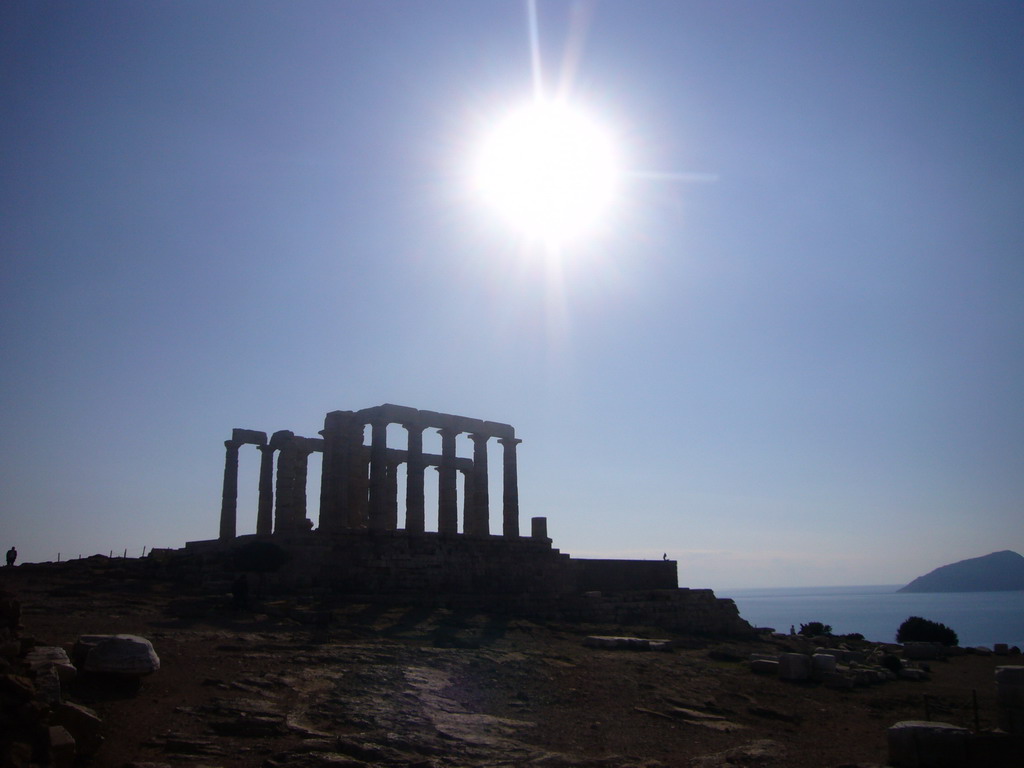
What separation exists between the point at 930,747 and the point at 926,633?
2877cm

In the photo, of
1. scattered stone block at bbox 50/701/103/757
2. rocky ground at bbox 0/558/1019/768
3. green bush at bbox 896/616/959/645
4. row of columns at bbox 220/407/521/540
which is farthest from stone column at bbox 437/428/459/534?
scattered stone block at bbox 50/701/103/757

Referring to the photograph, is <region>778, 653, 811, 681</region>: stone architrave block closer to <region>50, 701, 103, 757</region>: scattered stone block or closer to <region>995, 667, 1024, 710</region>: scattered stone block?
<region>995, 667, 1024, 710</region>: scattered stone block

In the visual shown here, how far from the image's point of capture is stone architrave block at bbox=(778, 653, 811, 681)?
24.4 meters

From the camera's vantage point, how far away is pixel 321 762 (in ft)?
40.9

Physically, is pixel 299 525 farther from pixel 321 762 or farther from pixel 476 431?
pixel 321 762

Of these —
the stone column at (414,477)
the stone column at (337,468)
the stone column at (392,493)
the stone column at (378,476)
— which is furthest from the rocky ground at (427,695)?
the stone column at (392,493)

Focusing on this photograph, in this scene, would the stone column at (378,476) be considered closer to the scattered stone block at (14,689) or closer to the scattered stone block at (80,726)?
the scattered stone block at (80,726)

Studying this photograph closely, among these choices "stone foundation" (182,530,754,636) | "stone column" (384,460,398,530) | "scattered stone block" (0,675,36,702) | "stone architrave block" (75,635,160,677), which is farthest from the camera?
"stone column" (384,460,398,530)

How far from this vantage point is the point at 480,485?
39.9m

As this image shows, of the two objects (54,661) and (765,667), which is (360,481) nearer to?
(765,667)

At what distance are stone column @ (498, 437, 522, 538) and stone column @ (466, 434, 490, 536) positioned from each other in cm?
134

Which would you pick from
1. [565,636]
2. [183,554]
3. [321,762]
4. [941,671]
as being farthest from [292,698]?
[941,671]

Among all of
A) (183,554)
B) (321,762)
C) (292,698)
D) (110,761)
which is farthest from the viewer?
(183,554)

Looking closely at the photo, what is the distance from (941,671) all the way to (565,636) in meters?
13.6
